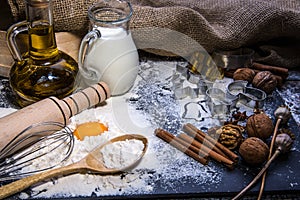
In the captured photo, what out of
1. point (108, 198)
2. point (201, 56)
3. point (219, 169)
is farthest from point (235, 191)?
point (201, 56)

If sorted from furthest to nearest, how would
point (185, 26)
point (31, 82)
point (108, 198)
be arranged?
point (185, 26) → point (31, 82) → point (108, 198)

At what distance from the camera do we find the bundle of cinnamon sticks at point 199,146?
0.62 metres

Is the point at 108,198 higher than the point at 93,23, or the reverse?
the point at 93,23

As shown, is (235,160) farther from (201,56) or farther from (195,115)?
(201,56)

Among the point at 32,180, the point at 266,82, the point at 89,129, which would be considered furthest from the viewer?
the point at 266,82

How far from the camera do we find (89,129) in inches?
26.7

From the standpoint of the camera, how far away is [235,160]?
0.62 metres

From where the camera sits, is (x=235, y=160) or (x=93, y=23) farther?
(x=93, y=23)

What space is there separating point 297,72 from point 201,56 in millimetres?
202

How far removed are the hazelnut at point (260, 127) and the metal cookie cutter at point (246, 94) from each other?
0.24ft

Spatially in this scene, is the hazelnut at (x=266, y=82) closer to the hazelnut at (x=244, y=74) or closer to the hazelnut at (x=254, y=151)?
the hazelnut at (x=244, y=74)

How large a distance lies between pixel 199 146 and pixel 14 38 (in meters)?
0.34

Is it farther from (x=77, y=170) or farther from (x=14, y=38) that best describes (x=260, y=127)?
(x=14, y=38)

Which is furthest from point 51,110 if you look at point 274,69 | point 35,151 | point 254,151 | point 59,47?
point 274,69
